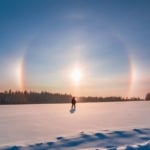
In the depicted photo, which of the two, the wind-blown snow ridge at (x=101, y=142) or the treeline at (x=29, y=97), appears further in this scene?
the treeline at (x=29, y=97)

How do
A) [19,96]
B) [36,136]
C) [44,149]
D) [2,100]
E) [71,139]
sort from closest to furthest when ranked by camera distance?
[44,149], [71,139], [36,136], [2,100], [19,96]

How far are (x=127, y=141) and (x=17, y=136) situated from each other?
451 centimetres

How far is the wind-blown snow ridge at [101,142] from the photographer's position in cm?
882

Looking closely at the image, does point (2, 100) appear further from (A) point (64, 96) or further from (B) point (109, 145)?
(B) point (109, 145)

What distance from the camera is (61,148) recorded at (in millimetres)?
8820

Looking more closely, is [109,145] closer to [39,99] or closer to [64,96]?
[39,99]

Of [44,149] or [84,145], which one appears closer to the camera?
[44,149]

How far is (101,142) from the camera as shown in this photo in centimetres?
973

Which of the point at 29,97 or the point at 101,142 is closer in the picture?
the point at 101,142

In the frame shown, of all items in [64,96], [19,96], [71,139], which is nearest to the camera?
[71,139]

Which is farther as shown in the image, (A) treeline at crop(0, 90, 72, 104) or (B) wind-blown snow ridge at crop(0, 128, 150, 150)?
(A) treeline at crop(0, 90, 72, 104)

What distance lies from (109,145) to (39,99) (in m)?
125

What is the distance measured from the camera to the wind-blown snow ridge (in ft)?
28.9

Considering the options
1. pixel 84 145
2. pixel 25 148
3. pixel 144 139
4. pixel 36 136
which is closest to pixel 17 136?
pixel 36 136
